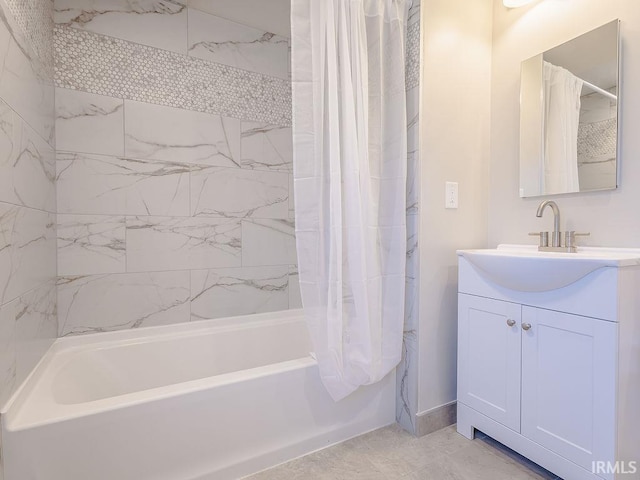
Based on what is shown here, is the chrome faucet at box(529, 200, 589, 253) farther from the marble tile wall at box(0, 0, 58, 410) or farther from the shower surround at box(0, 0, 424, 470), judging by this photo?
the marble tile wall at box(0, 0, 58, 410)

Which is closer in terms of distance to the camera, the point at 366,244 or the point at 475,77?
the point at 366,244

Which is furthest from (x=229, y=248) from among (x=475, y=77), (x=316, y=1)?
(x=475, y=77)

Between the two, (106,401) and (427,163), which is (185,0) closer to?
(427,163)

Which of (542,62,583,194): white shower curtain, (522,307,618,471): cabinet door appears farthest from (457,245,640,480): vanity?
(542,62,583,194): white shower curtain

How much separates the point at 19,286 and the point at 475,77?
87.2 inches

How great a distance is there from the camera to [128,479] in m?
1.15

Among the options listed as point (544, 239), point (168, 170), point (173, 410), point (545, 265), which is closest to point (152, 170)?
point (168, 170)

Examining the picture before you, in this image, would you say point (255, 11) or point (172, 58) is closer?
point (172, 58)

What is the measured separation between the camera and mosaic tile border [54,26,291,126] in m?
1.64

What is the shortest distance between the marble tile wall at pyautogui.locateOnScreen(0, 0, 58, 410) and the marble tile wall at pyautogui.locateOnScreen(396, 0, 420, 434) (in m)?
1.55

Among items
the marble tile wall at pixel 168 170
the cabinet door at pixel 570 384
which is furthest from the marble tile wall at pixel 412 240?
the marble tile wall at pixel 168 170

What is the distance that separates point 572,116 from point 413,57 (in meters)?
0.76

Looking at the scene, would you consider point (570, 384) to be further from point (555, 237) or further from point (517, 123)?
point (517, 123)

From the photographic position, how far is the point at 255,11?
206 cm
